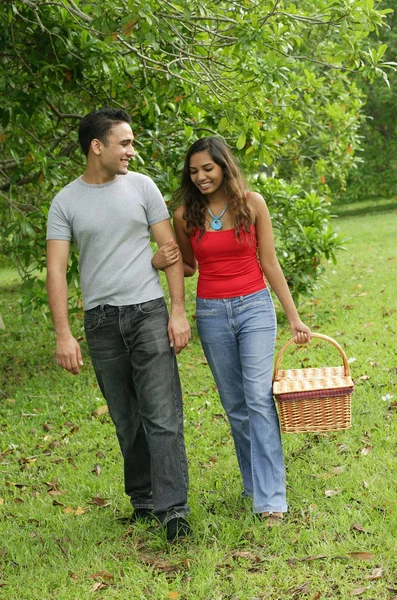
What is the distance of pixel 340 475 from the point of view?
4.90 metres

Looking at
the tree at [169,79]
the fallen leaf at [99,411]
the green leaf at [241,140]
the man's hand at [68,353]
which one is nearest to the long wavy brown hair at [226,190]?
the man's hand at [68,353]

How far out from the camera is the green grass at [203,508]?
380 cm

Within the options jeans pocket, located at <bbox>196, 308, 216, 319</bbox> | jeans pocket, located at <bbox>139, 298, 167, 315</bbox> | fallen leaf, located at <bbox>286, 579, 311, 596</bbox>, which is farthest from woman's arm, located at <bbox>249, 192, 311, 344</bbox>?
fallen leaf, located at <bbox>286, 579, 311, 596</bbox>

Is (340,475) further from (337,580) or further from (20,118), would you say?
(20,118)

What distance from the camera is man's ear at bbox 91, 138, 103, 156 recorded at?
13.6ft

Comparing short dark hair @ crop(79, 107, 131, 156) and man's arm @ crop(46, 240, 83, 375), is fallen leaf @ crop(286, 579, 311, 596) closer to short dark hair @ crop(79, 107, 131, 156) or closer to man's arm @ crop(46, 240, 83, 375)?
man's arm @ crop(46, 240, 83, 375)

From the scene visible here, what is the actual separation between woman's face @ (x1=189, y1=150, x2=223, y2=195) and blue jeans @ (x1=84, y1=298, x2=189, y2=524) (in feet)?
2.06

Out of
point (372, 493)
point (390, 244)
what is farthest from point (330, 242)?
point (390, 244)

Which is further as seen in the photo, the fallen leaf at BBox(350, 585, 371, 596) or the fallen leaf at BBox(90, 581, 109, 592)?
the fallen leaf at BBox(90, 581, 109, 592)

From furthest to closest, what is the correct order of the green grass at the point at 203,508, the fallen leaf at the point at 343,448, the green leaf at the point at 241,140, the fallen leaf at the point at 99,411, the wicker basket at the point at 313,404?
the fallen leaf at the point at 99,411 → the green leaf at the point at 241,140 → the fallen leaf at the point at 343,448 → the wicker basket at the point at 313,404 → the green grass at the point at 203,508

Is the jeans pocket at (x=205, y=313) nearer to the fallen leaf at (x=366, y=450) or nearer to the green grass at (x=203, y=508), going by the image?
the green grass at (x=203, y=508)

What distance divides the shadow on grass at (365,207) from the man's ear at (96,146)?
1041 inches

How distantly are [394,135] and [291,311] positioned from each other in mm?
27741

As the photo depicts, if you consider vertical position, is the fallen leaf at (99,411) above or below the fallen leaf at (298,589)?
below
